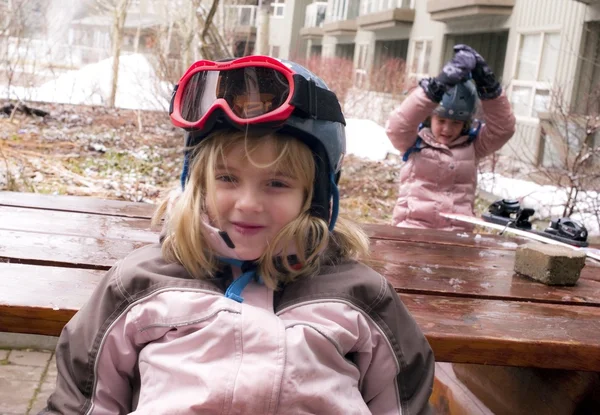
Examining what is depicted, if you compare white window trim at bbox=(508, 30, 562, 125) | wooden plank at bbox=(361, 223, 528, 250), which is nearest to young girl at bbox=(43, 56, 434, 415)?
wooden plank at bbox=(361, 223, 528, 250)

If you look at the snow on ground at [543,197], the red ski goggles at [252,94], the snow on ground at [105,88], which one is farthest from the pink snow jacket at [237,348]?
the snow on ground at [105,88]

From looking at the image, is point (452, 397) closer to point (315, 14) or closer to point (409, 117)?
point (409, 117)

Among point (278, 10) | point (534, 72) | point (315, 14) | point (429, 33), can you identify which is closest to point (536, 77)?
point (534, 72)

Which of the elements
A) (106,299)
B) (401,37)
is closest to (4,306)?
(106,299)

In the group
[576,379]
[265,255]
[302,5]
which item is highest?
[302,5]

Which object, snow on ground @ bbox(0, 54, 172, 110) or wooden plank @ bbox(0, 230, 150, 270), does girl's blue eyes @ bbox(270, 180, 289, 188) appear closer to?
wooden plank @ bbox(0, 230, 150, 270)

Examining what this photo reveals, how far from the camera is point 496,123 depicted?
13.6 ft

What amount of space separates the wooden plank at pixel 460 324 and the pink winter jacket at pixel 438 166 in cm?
208

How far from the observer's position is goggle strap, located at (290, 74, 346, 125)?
1.66 m

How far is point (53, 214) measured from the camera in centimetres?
280

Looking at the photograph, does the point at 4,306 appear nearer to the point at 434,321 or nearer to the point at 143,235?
the point at 143,235

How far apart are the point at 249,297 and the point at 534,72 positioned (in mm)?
13861

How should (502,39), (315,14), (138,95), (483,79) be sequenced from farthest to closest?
(315,14), (502,39), (138,95), (483,79)

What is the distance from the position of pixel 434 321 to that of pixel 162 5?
1188 centimetres
